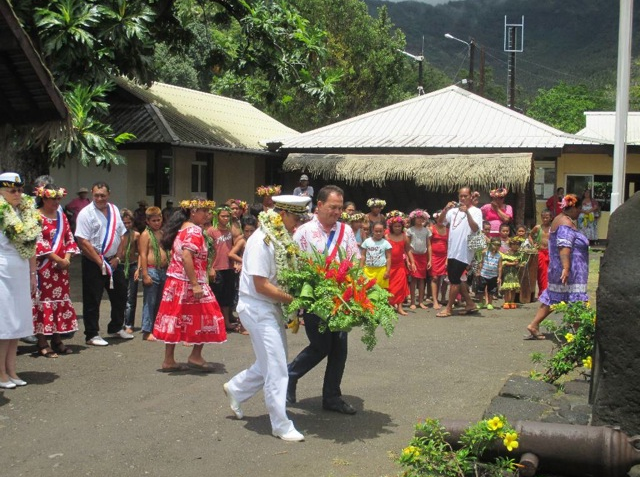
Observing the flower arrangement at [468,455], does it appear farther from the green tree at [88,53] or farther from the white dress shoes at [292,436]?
the green tree at [88,53]

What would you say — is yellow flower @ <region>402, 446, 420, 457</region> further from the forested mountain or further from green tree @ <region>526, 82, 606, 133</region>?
the forested mountain

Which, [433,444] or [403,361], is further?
[403,361]

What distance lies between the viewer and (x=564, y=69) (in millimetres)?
106062

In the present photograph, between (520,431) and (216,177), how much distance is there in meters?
19.5

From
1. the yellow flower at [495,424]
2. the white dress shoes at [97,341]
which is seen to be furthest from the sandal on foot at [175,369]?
the yellow flower at [495,424]

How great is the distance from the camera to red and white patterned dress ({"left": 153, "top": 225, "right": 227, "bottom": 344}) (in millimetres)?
8203

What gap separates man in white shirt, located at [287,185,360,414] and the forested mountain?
3145 inches

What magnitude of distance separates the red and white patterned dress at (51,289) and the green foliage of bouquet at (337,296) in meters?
3.59

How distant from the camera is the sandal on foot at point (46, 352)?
9055 mm

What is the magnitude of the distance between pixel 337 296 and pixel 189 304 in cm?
234

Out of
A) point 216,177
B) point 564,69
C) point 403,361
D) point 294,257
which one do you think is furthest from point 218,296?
point 564,69

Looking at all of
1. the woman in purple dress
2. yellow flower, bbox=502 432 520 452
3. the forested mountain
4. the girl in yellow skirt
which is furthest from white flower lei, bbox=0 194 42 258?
the forested mountain

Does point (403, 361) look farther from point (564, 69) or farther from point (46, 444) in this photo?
point (564, 69)

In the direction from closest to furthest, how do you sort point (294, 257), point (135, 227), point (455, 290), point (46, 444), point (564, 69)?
point (46, 444)
point (294, 257)
point (135, 227)
point (455, 290)
point (564, 69)
